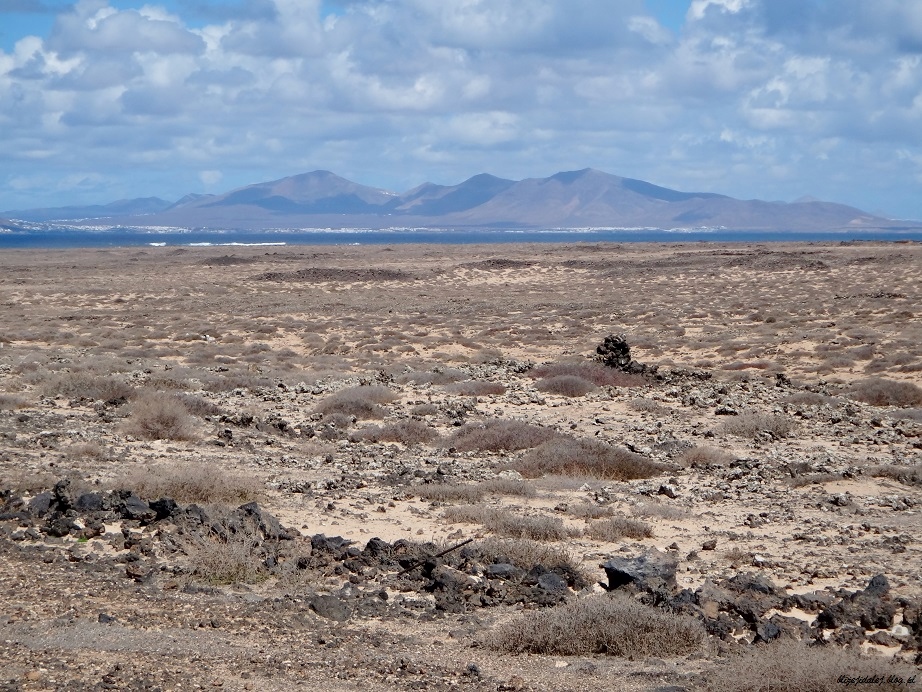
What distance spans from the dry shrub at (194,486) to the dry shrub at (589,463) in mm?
3987

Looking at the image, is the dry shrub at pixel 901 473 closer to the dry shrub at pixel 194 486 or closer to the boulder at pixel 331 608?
the dry shrub at pixel 194 486

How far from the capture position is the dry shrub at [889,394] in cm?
1994

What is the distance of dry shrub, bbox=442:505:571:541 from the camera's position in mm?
10133

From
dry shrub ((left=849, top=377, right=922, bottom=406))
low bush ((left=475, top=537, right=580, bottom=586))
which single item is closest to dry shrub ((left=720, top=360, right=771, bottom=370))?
dry shrub ((left=849, top=377, right=922, bottom=406))

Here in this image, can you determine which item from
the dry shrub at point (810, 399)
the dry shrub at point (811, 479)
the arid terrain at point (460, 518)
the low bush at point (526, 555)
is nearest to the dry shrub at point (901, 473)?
the arid terrain at point (460, 518)

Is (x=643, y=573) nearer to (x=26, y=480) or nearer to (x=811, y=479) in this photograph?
(x=811, y=479)

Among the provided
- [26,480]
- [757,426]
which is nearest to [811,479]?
[757,426]

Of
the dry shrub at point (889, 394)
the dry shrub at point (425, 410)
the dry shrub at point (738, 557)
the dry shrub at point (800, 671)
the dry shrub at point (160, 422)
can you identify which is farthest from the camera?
the dry shrub at point (889, 394)

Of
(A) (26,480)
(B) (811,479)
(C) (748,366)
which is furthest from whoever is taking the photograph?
(C) (748,366)

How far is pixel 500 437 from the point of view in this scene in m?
15.5

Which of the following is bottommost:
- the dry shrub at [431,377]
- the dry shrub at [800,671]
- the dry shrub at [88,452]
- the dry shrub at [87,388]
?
the dry shrub at [431,377]

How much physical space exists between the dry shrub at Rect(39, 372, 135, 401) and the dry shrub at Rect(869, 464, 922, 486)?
12891mm

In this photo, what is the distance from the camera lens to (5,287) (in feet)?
204

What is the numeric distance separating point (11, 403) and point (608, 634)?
13965 millimetres
